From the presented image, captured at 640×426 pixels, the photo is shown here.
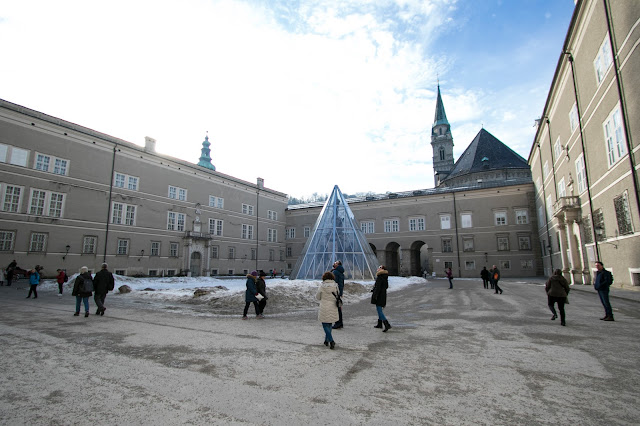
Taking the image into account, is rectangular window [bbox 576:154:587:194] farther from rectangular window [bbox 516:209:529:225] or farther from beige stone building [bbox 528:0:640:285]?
rectangular window [bbox 516:209:529:225]

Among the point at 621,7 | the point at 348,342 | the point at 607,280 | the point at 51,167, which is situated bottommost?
the point at 348,342

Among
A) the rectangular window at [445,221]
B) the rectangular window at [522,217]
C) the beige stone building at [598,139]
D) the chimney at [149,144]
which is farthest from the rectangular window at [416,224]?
the chimney at [149,144]

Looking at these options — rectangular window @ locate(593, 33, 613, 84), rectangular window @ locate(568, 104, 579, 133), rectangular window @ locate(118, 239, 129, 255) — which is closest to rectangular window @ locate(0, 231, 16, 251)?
rectangular window @ locate(118, 239, 129, 255)

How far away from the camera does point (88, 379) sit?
14.4 feet

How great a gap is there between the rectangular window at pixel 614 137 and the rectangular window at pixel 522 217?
83.2 feet

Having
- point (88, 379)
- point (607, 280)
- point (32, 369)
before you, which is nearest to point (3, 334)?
point (32, 369)

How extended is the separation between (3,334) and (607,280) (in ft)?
48.0

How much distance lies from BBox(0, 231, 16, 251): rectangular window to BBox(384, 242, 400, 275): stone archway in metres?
38.4

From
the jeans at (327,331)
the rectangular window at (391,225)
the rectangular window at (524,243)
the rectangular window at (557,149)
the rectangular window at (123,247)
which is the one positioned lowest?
the jeans at (327,331)

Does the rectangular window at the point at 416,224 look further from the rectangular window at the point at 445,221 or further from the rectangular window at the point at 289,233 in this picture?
the rectangular window at the point at 289,233

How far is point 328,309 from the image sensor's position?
20.9 ft

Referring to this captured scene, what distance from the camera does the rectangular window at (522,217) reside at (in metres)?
38.5

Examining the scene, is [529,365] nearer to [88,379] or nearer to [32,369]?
[88,379]

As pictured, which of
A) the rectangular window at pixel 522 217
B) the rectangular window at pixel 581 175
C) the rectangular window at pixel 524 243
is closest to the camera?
the rectangular window at pixel 581 175
